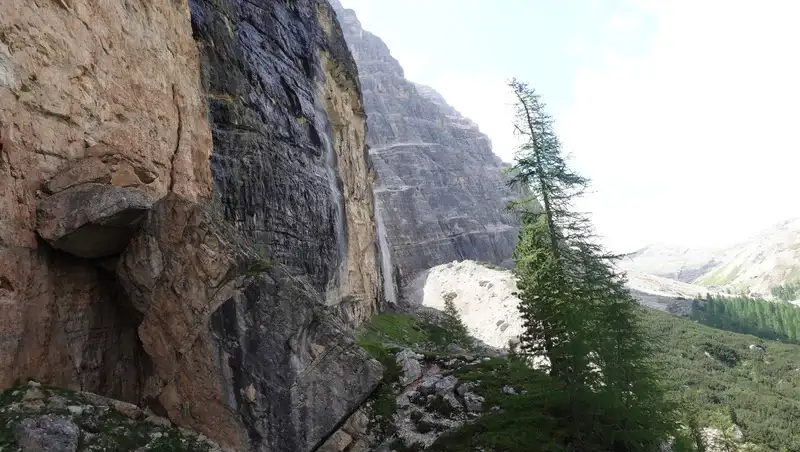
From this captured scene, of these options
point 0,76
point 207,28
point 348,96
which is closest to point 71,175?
point 0,76

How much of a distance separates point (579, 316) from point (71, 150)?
19.1 meters

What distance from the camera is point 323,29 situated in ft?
167

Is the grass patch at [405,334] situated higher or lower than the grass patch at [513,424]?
lower

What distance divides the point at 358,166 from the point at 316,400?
50.0 metres

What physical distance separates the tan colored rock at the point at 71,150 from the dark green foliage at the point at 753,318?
135 metres

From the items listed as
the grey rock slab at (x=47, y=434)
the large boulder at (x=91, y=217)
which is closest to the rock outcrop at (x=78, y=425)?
the grey rock slab at (x=47, y=434)

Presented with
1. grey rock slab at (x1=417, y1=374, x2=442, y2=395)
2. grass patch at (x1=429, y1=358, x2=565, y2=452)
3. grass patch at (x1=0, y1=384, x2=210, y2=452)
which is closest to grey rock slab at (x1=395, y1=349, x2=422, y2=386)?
grey rock slab at (x1=417, y1=374, x2=442, y2=395)

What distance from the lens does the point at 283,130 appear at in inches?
1293

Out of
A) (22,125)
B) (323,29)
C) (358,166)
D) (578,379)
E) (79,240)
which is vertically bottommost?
(578,379)

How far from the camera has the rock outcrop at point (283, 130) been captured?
27.0 meters

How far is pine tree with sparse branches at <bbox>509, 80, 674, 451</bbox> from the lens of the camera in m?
15.6

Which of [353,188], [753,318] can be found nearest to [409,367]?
[353,188]

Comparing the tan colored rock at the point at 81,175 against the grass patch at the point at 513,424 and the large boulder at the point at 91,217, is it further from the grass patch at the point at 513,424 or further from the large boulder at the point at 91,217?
the grass patch at the point at 513,424

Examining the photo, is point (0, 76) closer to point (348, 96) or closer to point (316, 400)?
point (316, 400)
